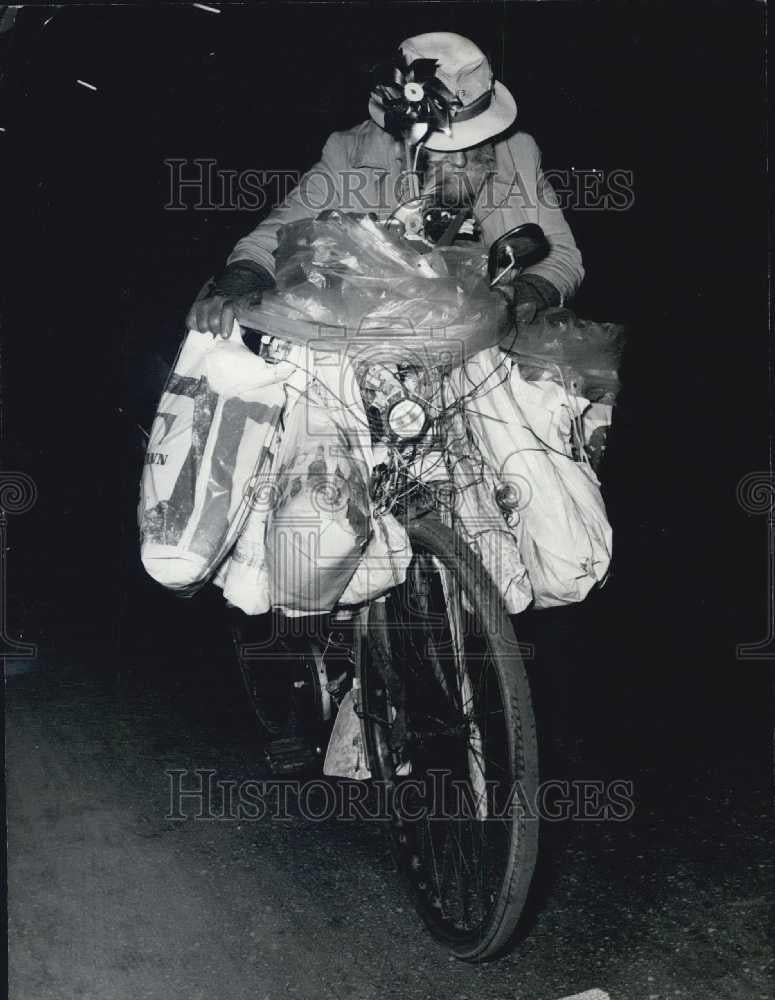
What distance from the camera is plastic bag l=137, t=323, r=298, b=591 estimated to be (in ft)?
8.04

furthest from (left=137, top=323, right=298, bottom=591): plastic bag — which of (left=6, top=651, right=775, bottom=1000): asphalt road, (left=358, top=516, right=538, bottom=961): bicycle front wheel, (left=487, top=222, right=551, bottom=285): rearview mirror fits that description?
(left=6, top=651, right=775, bottom=1000): asphalt road

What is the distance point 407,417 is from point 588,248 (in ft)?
18.6

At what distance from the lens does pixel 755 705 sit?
390 centimetres

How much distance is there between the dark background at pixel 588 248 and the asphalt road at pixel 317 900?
0.63 metres

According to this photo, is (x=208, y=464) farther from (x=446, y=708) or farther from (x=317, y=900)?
(x=317, y=900)

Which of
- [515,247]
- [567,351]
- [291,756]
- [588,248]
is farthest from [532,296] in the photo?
[588,248]

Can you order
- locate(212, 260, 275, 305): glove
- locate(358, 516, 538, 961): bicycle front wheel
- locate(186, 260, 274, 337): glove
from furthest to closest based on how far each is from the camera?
1. locate(212, 260, 275, 305): glove
2. locate(186, 260, 274, 337): glove
3. locate(358, 516, 538, 961): bicycle front wheel

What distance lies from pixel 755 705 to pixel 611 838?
122 centimetres

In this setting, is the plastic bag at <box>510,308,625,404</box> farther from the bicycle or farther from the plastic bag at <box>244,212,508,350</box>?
the bicycle

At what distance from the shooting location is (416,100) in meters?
2.75

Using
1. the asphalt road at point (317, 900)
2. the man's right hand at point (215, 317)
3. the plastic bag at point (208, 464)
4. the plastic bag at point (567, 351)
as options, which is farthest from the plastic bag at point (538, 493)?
the asphalt road at point (317, 900)

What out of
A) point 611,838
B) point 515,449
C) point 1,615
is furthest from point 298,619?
point 1,615

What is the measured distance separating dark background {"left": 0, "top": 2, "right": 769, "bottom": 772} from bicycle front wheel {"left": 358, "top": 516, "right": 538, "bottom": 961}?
3.77ft

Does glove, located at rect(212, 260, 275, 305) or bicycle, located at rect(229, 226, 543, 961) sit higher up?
glove, located at rect(212, 260, 275, 305)
